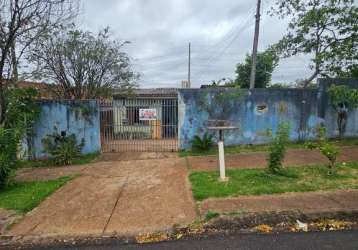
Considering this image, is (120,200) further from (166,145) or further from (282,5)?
(282,5)

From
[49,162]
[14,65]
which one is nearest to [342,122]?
[49,162]

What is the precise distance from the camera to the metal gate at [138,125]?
1042cm

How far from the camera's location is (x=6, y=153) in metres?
6.34

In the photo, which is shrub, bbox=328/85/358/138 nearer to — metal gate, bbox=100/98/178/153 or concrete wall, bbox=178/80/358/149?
concrete wall, bbox=178/80/358/149

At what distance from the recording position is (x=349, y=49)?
36.2ft

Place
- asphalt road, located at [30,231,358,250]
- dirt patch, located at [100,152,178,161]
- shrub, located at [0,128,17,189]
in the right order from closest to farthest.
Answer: asphalt road, located at [30,231,358,250]
shrub, located at [0,128,17,189]
dirt patch, located at [100,152,178,161]

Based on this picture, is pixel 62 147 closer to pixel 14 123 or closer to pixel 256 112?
pixel 14 123

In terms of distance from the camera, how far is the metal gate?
1042 centimetres

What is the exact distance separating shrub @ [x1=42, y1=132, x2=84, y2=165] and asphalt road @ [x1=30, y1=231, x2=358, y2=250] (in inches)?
222

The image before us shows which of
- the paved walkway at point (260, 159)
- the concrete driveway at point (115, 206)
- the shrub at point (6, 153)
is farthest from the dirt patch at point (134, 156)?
the shrub at point (6, 153)

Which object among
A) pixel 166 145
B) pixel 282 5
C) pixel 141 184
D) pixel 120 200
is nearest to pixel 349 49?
pixel 282 5

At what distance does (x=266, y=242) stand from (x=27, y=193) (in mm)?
4805

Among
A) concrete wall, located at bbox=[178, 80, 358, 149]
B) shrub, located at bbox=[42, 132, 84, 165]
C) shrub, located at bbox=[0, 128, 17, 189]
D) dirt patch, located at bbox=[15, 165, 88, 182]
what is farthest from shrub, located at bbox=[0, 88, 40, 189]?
concrete wall, located at bbox=[178, 80, 358, 149]

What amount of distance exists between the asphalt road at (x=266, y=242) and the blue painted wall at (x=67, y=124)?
6.52 metres
